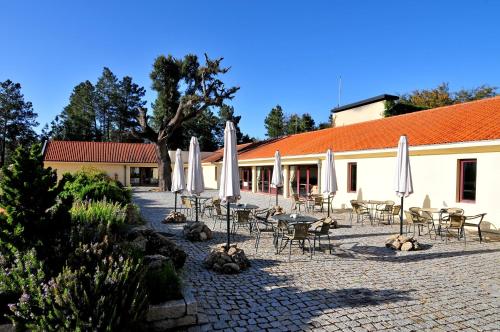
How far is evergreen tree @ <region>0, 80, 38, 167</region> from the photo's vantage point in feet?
174

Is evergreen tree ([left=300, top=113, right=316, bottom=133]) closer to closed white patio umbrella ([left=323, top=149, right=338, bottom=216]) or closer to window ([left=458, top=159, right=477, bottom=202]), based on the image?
closed white patio umbrella ([left=323, top=149, right=338, bottom=216])

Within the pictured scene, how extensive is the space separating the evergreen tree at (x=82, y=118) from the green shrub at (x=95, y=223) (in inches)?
2081

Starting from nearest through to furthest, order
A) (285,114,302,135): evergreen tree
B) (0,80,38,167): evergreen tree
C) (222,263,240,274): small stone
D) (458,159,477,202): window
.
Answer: (222,263,240,274): small stone → (458,159,477,202): window → (0,80,38,167): evergreen tree → (285,114,302,135): evergreen tree

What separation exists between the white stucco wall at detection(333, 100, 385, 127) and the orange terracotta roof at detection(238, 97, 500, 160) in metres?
7.41

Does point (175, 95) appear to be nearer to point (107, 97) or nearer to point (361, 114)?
point (107, 97)

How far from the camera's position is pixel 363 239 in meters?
9.82

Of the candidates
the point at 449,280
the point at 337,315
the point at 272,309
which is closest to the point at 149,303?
the point at 272,309

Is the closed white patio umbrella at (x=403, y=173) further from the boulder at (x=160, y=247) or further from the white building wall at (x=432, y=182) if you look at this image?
the boulder at (x=160, y=247)

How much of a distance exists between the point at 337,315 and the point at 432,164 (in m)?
9.52

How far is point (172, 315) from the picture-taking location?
4.27 metres

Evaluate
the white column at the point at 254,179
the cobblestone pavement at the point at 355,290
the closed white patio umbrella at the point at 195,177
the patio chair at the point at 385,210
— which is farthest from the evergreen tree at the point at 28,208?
the white column at the point at 254,179

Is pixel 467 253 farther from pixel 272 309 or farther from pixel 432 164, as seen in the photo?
pixel 272 309

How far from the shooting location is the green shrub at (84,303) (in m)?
3.45

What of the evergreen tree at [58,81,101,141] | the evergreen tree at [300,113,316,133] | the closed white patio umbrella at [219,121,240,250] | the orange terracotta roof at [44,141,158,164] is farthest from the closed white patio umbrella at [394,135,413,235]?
the evergreen tree at [58,81,101,141]
